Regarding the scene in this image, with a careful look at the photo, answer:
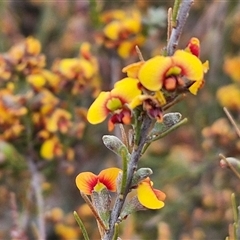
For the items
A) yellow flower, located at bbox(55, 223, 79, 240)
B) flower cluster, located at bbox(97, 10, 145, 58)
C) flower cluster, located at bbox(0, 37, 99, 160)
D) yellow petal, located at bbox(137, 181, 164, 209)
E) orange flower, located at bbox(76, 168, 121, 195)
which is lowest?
yellow petal, located at bbox(137, 181, 164, 209)

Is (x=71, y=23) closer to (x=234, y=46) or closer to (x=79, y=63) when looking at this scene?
(x=234, y=46)

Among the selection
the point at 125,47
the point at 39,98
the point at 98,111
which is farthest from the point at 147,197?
the point at 125,47

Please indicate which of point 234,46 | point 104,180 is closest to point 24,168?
point 104,180

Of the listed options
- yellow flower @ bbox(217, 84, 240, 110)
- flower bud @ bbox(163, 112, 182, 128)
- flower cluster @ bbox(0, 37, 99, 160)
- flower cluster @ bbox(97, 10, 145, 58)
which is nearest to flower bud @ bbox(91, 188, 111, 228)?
flower bud @ bbox(163, 112, 182, 128)

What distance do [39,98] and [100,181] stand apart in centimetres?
54

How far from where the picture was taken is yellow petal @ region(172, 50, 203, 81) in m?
0.59

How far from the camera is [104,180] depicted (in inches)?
26.2

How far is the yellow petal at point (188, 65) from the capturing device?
59 cm

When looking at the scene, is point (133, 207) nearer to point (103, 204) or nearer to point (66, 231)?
point (103, 204)

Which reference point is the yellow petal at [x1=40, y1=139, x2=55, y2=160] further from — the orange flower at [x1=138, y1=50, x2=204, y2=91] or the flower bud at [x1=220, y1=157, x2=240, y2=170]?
the orange flower at [x1=138, y1=50, x2=204, y2=91]

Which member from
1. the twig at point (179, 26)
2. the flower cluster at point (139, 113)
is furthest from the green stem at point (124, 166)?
the twig at point (179, 26)

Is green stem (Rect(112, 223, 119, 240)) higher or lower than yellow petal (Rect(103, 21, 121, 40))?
lower

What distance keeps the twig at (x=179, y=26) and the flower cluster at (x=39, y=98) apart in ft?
1.95

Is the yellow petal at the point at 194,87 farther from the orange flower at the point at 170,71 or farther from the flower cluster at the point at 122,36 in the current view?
the flower cluster at the point at 122,36
